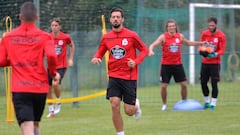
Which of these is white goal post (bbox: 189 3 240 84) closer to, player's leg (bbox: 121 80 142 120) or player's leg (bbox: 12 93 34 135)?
player's leg (bbox: 121 80 142 120)

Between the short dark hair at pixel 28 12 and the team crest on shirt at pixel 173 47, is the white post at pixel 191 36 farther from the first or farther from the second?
the short dark hair at pixel 28 12

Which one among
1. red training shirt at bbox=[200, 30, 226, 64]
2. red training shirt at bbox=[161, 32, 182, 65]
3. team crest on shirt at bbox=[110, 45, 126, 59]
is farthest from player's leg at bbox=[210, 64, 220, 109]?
team crest on shirt at bbox=[110, 45, 126, 59]

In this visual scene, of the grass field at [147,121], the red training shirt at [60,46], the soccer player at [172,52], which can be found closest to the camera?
the grass field at [147,121]

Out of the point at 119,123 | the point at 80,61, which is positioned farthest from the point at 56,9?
the point at 119,123

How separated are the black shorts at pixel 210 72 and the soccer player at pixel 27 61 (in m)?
8.37

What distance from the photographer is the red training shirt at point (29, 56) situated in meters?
8.37

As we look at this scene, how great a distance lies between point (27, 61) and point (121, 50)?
9.55 ft

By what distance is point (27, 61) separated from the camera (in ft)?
27.5

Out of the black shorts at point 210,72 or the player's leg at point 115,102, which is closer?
the player's leg at point 115,102

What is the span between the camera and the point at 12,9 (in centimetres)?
1777

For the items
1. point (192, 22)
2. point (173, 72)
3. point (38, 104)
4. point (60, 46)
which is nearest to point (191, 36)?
point (192, 22)

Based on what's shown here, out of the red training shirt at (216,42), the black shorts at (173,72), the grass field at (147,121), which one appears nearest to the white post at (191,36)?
the grass field at (147,121)

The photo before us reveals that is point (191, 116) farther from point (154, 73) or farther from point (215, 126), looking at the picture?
point (154, 73)

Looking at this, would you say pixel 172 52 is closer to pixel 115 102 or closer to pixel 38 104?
pixel 115 102
